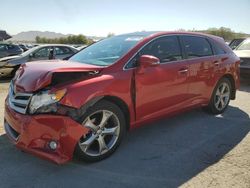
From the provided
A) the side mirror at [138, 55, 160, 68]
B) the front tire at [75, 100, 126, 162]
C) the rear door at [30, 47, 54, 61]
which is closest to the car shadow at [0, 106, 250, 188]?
the front tire at [75, 100, 126, 162]

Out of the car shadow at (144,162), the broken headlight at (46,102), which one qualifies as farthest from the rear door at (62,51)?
the broken headlight at (46,102)

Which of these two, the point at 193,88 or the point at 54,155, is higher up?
the point at 193,88

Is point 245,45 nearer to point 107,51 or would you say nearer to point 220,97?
point 220,97

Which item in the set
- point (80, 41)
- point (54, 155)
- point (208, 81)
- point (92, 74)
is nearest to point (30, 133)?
point (54, 155)

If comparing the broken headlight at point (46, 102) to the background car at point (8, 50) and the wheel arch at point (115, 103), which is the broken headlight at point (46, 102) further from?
the background car at point (8, 50)

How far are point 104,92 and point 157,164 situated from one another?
1133 mm

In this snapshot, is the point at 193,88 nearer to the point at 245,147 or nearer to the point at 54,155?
the point at 245,147

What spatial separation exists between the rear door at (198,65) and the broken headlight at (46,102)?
99.8 inches

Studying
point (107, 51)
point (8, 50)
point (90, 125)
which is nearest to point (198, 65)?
point (107, 51)

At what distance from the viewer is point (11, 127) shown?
408 centimetres

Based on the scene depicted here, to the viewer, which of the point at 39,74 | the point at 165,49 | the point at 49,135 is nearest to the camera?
the point at 49,135

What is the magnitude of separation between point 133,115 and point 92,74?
0.87m

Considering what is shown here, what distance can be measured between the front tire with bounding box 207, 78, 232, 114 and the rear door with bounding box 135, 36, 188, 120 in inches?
42.0

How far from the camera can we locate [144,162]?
4152mm
